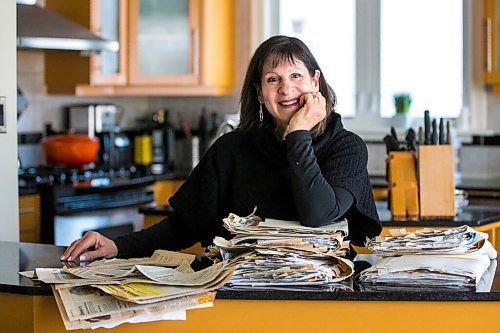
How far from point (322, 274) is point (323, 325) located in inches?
4.6

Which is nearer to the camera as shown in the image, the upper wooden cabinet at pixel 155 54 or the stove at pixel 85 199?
the stove at pixel 85 199

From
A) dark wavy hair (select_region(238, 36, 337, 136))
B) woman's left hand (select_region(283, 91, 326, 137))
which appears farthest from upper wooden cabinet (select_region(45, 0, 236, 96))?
woman's left hand (select_region(283, 91, 326, 137))

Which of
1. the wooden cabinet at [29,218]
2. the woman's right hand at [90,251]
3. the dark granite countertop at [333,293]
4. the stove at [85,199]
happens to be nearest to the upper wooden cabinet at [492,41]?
the stove at [85,199]

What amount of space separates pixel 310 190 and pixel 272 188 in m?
0.30

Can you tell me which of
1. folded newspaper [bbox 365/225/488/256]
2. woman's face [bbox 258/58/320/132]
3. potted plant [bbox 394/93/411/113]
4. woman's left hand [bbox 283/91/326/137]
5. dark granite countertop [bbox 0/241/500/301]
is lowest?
dark granite countertop [bbox 0/241/500/301]

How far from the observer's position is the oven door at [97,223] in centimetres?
535

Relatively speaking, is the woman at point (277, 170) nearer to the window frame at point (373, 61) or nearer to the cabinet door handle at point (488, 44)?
the cabinet door handle at point (488, 44)

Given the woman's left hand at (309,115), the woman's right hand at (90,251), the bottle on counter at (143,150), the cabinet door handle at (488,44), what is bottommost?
the woman's right hand at (90,251)

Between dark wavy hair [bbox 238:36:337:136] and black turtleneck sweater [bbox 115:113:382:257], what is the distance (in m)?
0.05

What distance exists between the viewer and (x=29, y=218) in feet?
17.4

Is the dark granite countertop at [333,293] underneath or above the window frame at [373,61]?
underneath

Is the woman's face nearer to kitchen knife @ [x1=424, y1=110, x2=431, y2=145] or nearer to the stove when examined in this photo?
kitchen knife @ [x1=424, y1=110, x2=431, y2=145]

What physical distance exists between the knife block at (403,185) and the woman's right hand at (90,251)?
1783 millimetres

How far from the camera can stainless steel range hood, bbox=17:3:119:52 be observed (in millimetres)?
5555
